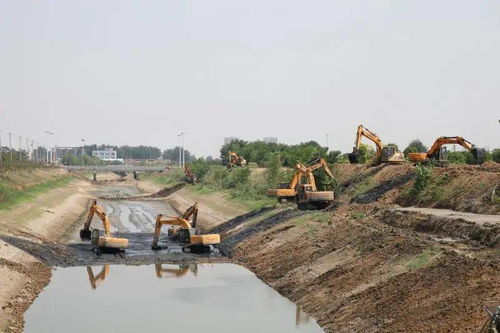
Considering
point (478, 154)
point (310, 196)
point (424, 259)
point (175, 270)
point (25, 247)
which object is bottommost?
point (175, 270)

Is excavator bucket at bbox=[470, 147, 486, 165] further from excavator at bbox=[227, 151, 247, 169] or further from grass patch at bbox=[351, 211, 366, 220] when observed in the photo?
excavator at bbox=[227, 151, 247, 169]

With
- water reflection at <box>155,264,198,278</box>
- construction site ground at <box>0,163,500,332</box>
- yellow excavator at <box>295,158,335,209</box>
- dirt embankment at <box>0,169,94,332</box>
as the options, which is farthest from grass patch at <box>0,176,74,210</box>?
yellow excavator at <box>295,158,335,209</box>

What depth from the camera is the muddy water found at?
2873 centimetres

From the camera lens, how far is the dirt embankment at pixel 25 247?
30.4 metres

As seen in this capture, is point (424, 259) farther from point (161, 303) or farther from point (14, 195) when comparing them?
point (14, 195)

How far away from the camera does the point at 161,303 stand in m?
33.6

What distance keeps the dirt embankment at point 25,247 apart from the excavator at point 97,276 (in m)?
2.40

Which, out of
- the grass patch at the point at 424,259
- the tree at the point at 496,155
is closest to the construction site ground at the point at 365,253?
the grass patch at the point at 424,259

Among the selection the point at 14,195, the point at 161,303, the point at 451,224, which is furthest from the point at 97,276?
the point at 14,195

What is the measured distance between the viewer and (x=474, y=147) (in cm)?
5544

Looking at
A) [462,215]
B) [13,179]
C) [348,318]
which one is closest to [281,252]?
[462,215]

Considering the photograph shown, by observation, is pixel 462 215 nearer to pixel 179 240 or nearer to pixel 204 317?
pixel 204 317

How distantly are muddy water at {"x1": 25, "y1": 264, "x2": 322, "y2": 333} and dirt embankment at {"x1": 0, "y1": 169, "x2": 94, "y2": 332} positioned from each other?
0.70 meters

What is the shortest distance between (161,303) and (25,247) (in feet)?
50.0
